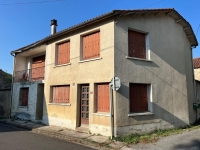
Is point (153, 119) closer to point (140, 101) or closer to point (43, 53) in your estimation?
point (140, 101)

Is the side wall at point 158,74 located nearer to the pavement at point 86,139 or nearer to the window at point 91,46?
the pavement at point 86,139

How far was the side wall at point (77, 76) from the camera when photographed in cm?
894

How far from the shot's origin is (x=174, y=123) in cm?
1062

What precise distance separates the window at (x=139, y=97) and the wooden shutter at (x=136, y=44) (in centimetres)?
166

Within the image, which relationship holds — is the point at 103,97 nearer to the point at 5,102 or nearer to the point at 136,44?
the point at 136,44

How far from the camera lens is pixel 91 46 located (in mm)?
10117

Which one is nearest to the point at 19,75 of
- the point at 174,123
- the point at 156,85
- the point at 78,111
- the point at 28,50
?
the point at 28,50

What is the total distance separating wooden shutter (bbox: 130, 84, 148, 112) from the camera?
360 inches

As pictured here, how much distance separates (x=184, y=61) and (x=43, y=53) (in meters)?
10.8

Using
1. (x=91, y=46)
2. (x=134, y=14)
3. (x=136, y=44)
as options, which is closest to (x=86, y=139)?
(x=91, y=46)

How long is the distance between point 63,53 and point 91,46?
8.52 feet

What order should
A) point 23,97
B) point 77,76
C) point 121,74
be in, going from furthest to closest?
1. point 23,97
2. point 77,76
3. point 121,74

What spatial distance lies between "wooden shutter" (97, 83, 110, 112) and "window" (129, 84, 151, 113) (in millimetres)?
1170

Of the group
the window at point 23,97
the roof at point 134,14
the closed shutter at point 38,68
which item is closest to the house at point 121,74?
the roof at point 134,14
